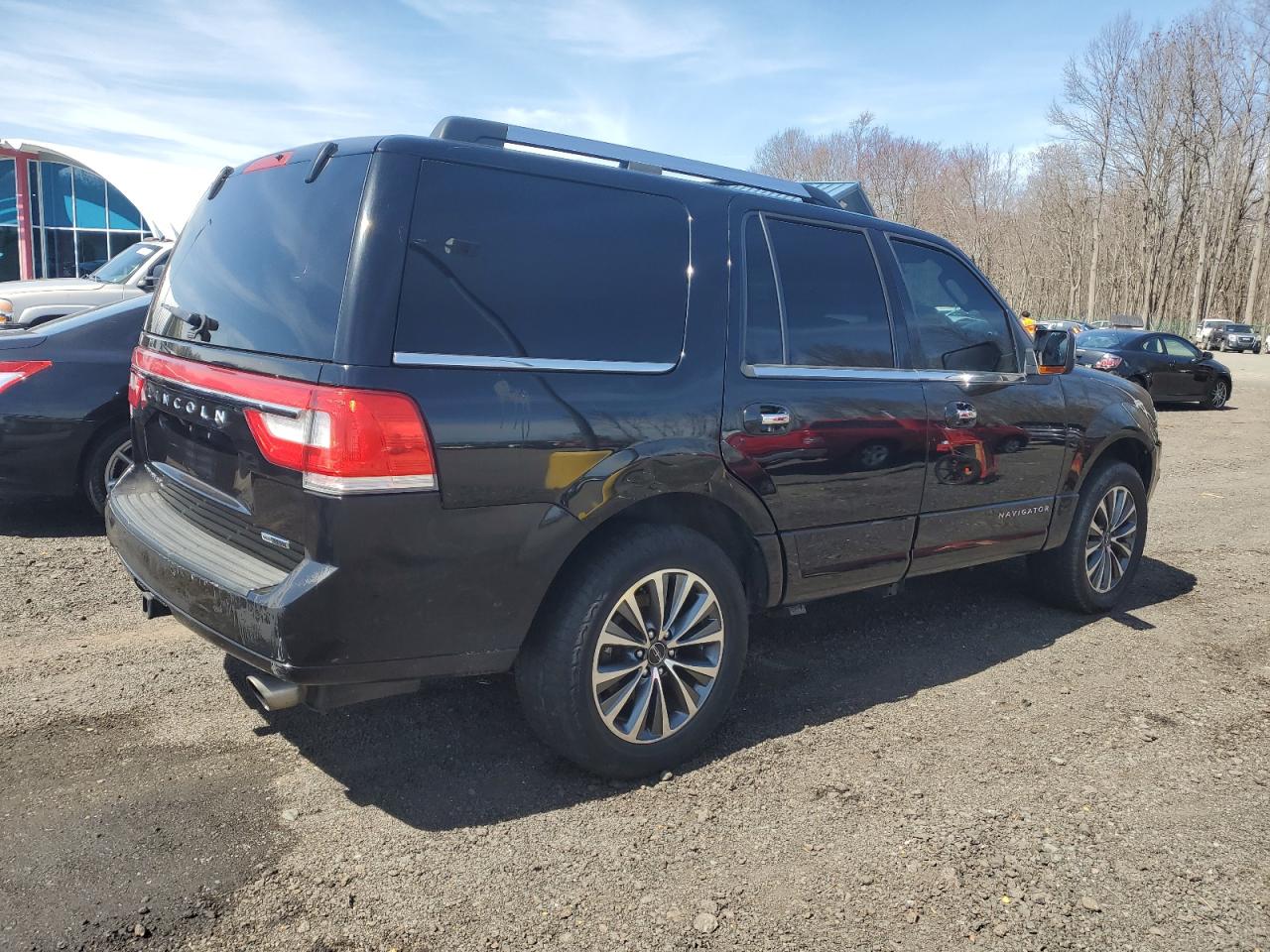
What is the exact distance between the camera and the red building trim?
3133cm

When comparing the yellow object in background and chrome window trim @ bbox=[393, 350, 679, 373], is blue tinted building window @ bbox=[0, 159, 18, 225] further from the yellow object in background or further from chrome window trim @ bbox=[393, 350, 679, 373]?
the yellow object in background

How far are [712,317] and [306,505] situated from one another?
1536 mm

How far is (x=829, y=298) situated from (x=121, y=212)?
35358 mm

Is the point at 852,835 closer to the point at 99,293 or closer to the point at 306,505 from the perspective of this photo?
the point at 306,505

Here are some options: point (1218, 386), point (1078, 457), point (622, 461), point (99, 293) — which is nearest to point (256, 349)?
point (622, 461)

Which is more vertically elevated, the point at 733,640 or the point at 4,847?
the point at 733,640

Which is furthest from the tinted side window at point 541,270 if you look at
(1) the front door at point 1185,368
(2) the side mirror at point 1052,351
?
(1) the front door at point 1185,368

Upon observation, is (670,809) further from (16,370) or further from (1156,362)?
(1156,362)

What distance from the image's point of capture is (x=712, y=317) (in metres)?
3.35

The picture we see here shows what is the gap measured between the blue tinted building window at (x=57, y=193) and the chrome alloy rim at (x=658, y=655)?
119 ft

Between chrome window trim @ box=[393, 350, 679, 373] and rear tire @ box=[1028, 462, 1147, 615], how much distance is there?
292cm

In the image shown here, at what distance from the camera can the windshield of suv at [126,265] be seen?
10.8m

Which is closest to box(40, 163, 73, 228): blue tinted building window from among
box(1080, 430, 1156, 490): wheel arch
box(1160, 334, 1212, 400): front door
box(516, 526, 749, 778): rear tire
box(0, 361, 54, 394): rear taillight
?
box(0, 361, 54, 394): rear taillight

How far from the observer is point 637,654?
10.4ft
